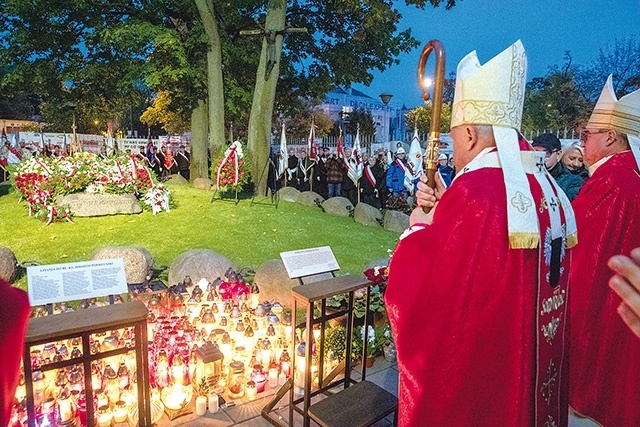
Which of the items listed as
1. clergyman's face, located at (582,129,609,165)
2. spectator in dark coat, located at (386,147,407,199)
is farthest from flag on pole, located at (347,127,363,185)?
clergyman's face, located at (582,129,609,165)

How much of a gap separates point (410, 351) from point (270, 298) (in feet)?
13.4

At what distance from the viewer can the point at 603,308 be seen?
327 centimetres

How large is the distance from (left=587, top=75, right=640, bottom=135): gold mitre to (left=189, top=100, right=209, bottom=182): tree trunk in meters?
15.2

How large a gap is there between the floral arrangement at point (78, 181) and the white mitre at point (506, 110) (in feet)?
33.4

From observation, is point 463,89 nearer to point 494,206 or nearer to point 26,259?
point 494,206

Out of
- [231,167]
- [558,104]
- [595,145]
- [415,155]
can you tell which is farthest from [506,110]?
[558,104]

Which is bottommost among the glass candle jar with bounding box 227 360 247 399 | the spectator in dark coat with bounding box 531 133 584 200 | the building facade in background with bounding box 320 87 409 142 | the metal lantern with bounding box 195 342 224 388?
the glass candle jar with bounding box 227 360 247 399

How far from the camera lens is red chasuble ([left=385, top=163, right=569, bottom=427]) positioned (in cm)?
208

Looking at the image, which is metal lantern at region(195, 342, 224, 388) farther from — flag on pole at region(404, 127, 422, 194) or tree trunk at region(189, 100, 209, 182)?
tree trunk at region(189, 100, 209, 182)

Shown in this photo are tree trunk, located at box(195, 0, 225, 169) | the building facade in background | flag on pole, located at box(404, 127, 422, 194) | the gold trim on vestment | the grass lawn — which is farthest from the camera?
the building facade in background

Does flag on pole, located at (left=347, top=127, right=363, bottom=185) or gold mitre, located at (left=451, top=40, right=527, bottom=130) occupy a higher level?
gold mitre, located at (left=451, top=40, right=527, bottom=130)

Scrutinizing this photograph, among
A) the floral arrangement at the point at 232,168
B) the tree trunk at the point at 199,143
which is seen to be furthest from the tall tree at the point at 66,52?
the floral arrangement at the point at 232,168

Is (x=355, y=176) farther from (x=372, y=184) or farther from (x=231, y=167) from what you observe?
(x=231, y=167)

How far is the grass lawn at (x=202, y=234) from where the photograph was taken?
8766 mm
